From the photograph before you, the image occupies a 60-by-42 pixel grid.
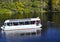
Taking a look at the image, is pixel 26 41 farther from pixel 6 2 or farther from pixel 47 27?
pixel 6 2

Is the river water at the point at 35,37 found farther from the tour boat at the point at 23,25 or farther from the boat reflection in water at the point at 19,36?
the tour boat at the point at 23,25

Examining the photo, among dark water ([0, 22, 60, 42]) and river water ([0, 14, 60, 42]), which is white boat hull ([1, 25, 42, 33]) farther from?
dark water ([0, 22, 60, 42])

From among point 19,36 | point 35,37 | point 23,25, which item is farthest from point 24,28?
point 35,37

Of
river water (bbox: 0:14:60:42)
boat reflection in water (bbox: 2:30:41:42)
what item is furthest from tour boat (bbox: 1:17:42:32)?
boat reflection in water (bbox: 2:30:41:42)

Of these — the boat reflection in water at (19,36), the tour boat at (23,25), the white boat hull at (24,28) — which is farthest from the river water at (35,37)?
the tour boat at (23,25)

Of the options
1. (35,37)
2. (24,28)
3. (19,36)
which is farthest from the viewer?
(24,28)

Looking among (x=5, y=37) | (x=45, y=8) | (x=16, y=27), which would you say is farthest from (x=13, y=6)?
(x=5, y=37)

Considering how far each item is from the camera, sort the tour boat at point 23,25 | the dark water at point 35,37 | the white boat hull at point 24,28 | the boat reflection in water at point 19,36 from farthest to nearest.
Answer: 1. the tour boat at point 23,25
2. the white boat hull at point 24,28
3. the boat reflection in water at point 19,36
4. the dark water at point 35,37

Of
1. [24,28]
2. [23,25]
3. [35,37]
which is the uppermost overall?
[23,25]

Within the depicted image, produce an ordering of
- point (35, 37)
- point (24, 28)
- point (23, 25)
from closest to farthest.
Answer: point (35, 37) → point (24, 28) → point (23, 25)

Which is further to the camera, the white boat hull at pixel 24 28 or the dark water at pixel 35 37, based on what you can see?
the white boat hull at pixel 24 28

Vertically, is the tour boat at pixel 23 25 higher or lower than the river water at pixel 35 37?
higher

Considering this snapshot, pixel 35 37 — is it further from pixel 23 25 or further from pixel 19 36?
pixel 23 25

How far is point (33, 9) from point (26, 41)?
37.4 metres
